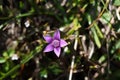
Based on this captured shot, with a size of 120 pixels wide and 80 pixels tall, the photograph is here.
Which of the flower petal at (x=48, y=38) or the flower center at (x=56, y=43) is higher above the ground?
the flower petal at (x=48, y=38)

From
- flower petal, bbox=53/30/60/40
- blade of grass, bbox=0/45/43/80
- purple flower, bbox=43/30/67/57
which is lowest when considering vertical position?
blade of grass, bbox=0/45/43/80

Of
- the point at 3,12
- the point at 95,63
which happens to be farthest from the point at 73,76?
the point at 3,12

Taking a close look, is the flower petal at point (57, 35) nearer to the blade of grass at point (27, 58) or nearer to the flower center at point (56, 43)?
the flower center at point (56, 43)

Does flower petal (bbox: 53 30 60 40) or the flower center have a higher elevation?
flower petal (bbox: 53 30 60 40)

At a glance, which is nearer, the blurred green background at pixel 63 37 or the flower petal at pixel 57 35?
the flower petal at pixel 57 35

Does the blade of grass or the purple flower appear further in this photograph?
the blade of grass

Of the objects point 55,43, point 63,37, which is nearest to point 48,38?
point 55,43

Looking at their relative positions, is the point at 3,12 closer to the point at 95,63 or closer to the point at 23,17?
the point at 23,17

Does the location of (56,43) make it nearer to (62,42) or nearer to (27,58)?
(62,42)

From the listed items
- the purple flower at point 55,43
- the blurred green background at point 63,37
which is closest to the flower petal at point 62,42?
the purple flower at point 55,43

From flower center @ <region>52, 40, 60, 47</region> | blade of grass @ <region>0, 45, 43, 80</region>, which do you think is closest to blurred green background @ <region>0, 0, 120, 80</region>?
blade of grass @ <region>0, 45, 43, 80</region>

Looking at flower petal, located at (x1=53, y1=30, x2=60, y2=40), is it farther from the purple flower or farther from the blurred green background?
the blurred green background

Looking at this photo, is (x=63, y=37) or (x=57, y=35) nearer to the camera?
(x=57, y=35)
